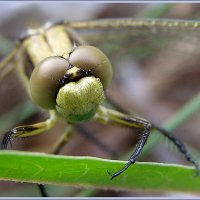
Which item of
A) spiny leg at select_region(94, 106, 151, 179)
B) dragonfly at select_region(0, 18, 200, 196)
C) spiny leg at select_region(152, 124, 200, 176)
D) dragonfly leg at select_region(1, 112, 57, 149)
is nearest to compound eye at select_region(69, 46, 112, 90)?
dragonfly at select_region(0, 18, 200, 196)

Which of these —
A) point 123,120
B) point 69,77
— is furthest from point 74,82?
point 123,120

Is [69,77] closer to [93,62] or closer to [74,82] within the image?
[74,82]

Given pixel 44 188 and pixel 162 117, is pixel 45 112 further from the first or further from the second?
pixel 162 117

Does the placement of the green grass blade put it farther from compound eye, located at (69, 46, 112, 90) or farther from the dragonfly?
compound eye, located at (69, 46, 112, 90)

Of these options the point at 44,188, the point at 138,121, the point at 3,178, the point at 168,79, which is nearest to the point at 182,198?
the point at 138,121

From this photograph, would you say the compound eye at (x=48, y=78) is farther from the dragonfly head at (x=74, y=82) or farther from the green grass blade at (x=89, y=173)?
the green grass blade at (x=89, y=173)

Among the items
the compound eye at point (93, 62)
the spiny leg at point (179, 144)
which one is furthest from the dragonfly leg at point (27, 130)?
the spiny leg at point (179, 144)
